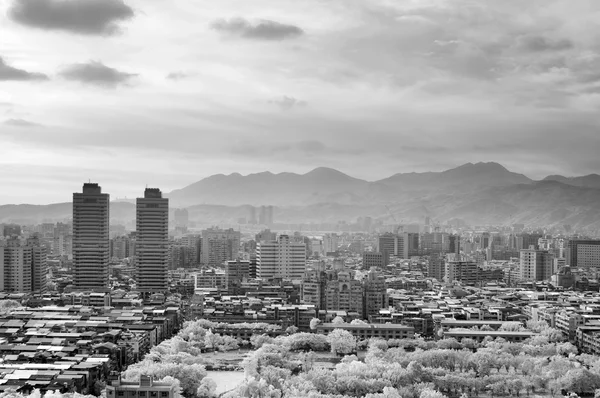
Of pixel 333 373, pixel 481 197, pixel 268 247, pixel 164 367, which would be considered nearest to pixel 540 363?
pixel 333 373

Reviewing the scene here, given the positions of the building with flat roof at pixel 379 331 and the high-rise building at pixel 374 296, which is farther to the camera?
the high-rise building at pixel 374 296

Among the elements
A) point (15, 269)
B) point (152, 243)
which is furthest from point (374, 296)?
point (15, 269)

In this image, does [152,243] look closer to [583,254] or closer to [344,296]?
[344,296]

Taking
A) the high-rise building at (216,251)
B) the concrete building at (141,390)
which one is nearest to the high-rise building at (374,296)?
the concrete building at (141,390)

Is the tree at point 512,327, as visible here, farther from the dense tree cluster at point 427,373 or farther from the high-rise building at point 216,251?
the high-rise building at point 216,251

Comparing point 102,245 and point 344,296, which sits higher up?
point 102,245

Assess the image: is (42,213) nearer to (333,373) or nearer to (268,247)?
(268,247)
